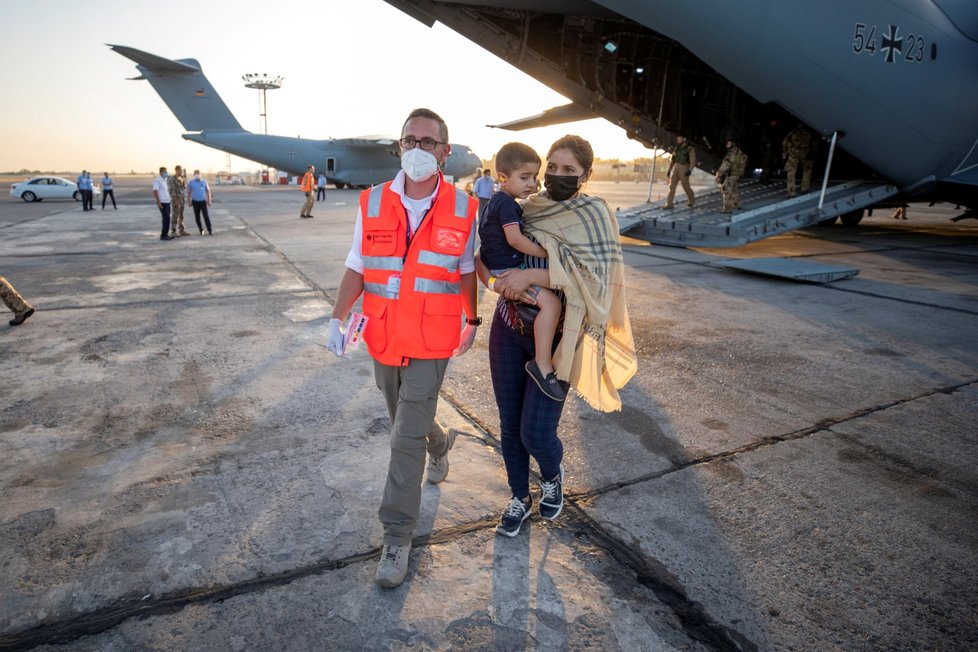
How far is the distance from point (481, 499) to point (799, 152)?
14392 mm

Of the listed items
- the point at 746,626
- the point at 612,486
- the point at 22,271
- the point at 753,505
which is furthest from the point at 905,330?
the point at 22,271

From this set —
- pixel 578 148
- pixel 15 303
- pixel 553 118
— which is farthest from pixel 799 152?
pixel 15 303

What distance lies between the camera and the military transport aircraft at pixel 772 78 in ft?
34.5

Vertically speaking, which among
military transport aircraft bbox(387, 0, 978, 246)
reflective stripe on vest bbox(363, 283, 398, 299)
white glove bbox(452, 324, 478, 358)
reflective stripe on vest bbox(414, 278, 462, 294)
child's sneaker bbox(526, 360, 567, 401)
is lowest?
child's sneaker bbox(526, 360, 567, 401)

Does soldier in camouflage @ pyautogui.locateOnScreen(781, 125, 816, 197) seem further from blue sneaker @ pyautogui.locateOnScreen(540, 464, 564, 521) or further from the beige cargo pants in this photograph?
the beige cargo pants

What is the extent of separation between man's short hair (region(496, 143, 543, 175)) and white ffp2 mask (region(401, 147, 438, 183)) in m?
0.31

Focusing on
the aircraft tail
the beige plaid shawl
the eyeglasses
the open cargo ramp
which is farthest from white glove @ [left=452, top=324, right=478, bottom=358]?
the aircraft tail

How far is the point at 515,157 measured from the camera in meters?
2.48

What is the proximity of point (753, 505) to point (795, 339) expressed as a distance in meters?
3.59

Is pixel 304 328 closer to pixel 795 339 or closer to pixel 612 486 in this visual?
pixel 612 486

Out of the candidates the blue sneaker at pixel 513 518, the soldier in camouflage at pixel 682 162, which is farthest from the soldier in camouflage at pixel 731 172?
the blue sneaker at pixel 513 518

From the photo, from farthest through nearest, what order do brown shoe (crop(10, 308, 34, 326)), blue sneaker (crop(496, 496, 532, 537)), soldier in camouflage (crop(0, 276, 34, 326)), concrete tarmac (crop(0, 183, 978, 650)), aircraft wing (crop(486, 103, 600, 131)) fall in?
aircraft wing (crop(486, 103, 600, 131)) → brown shoe (crop(10, 308, 34, 326)) → soldier in camouflage (crop(0, 276, 34, 326)) → blue sneaker (crop(496, 496, 532, 537)) → concrete tarmac (crop(0, 183, 978, 650))

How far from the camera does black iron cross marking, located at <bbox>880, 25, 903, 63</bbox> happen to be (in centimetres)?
1126

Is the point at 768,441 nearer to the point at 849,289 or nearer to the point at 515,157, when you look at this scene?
the point at 515,157
